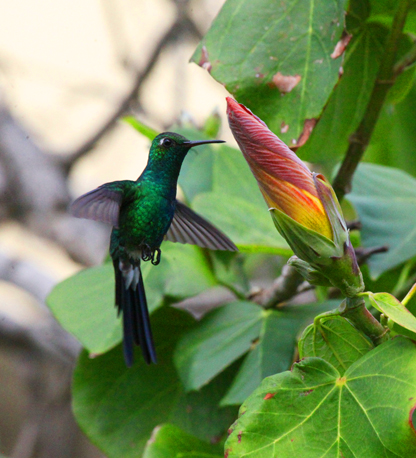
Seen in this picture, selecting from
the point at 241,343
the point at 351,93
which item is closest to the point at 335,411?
the point at 241,343

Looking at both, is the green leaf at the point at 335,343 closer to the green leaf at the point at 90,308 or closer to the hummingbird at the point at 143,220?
the hummingbird at the point at 143,220

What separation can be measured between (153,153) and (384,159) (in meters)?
0.77

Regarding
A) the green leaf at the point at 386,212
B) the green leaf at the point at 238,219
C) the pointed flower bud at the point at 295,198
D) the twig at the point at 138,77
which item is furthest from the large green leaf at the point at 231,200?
the twig at the point at 138,77

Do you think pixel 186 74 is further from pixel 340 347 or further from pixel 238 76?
pixel 340 347

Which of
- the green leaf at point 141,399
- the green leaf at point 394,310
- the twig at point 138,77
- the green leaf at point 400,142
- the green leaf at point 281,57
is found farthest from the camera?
the twig at point 138,77

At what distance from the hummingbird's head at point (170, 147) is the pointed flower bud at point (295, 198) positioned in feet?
0.26

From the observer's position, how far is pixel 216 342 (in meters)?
0.64

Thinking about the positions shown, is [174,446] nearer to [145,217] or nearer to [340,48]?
[145,217]

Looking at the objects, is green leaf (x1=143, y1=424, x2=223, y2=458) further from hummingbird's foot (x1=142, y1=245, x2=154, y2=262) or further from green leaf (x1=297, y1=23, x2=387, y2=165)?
green leaf (x1=297, y1=23, x2=387, y2=165)

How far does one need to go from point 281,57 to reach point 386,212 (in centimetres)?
34

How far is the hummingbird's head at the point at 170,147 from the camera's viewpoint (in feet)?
1.35

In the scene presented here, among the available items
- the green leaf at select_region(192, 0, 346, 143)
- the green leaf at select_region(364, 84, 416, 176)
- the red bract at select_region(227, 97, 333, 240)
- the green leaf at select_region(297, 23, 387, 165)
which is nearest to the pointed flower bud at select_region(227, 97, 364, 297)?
the red bract at select_region(227, 97, 333, 240)

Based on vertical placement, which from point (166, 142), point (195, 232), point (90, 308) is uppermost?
point (166, 142)

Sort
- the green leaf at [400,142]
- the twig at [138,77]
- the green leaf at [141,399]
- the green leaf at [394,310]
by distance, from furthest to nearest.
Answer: the twig at [138,77], the green leaf at [400,142], the green leaf at [141,399], the green leaf at [394,310]
